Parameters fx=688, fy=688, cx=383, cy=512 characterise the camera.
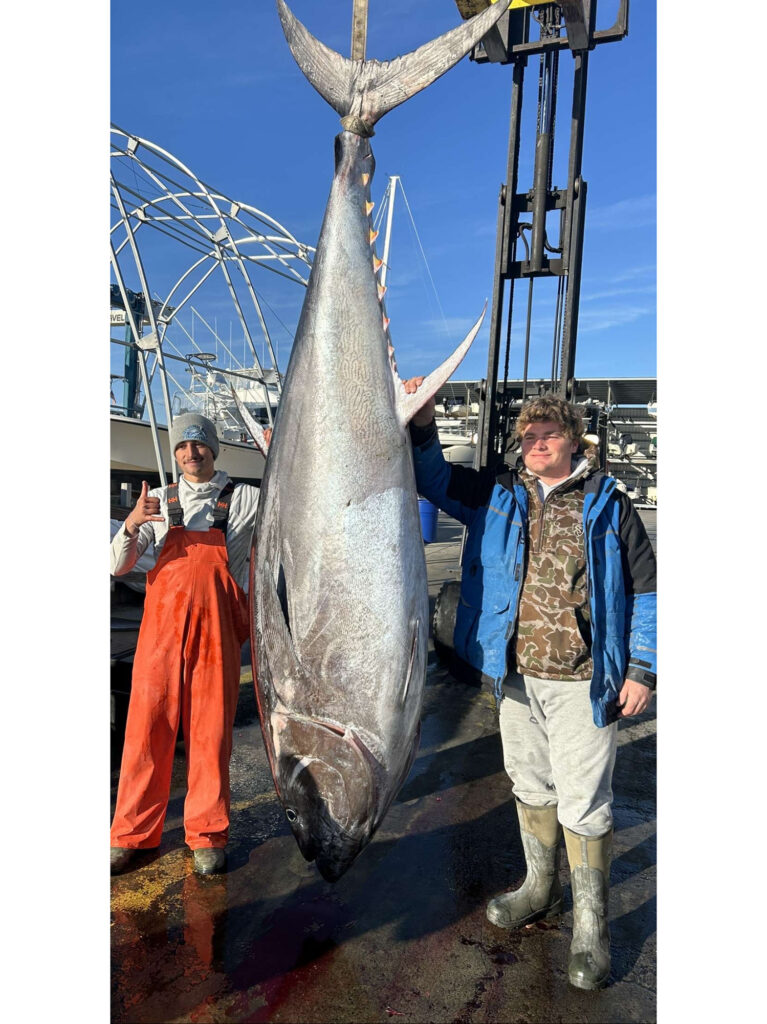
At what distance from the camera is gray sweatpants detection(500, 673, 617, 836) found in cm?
206

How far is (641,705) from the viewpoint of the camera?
6.61 ft

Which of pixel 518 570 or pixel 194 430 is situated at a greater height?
pixel 194 430

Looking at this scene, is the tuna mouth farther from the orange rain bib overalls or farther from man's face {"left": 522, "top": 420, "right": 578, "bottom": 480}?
man's face {"left": 522, "top": 420, "right": 578, "bottom": 480}

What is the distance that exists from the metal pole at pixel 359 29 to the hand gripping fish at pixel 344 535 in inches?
3.8

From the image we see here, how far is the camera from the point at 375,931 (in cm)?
224

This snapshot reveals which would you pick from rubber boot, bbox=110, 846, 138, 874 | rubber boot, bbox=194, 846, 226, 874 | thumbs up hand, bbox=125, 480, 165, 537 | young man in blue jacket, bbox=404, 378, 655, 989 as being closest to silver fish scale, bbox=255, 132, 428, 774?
young man in blue jacket, bbox=404, 378, 655, 989

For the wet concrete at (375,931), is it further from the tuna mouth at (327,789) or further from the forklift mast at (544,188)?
the forklift mast at (544,188)

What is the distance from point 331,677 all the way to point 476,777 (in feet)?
7.02

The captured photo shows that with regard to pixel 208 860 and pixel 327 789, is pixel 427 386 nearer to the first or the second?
pixel 327 789

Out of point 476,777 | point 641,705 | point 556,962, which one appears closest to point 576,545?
point 641,705

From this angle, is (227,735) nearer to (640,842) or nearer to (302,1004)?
(302,1004)

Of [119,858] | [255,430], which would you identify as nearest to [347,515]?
[255,430]

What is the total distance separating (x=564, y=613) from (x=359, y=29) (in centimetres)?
168

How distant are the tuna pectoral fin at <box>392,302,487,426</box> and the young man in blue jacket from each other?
0.15 m
